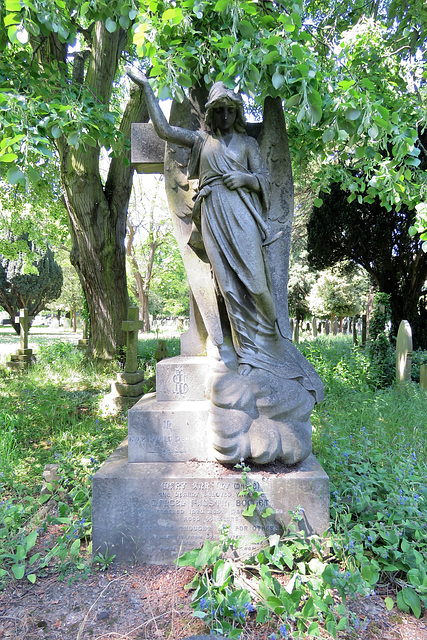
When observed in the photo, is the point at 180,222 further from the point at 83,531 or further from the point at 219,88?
the point at 83,531

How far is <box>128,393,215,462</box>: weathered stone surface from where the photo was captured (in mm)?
2627

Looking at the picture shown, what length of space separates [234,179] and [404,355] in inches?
254

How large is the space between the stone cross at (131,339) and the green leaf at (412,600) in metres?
5.25

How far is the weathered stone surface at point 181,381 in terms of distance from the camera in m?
2.80

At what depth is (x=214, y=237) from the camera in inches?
103

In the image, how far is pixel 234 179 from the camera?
2.56 m

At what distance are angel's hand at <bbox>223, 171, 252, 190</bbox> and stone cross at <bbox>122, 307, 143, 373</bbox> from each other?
15.1 feet

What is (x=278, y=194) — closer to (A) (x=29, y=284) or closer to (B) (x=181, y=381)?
(B) (x=181, y=381)

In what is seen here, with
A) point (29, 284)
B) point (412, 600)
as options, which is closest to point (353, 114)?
point (412, 600)

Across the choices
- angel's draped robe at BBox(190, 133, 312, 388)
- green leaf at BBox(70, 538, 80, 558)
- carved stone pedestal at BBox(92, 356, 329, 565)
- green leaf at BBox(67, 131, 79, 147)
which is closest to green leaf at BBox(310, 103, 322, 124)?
angel's draped robe at BBox(190, 133, 312, 388)

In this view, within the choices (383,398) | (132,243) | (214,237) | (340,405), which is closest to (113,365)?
(340,405)

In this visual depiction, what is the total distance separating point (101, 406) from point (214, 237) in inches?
172

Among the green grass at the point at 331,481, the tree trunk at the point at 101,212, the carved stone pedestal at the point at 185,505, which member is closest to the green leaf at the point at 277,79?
the carved stone pedestal at the point at 185,505

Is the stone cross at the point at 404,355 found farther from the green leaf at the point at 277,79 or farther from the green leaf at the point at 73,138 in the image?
the green leaf at the point at 73,138
